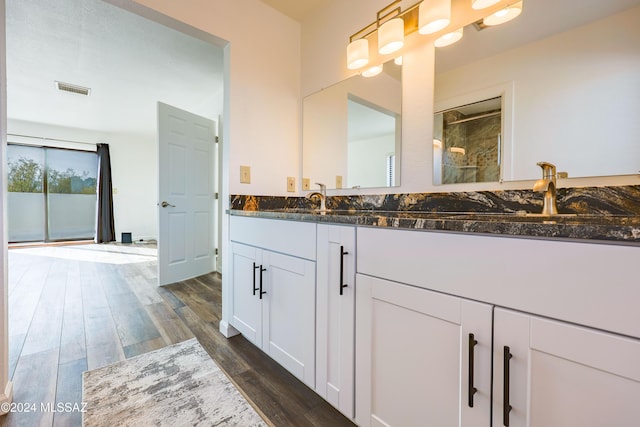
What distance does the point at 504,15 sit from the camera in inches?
44.7

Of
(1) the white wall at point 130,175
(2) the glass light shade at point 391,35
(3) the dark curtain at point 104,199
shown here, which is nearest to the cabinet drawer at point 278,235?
(2) the glass light shade at point 391,35

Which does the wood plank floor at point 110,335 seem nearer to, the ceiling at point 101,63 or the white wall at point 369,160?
the white wall at point 369,160

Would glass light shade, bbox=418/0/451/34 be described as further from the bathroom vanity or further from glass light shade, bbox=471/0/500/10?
the bathroom vanity

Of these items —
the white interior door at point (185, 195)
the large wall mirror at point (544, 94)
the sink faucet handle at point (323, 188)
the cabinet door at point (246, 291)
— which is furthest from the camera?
the white interior door at point (185, 195)

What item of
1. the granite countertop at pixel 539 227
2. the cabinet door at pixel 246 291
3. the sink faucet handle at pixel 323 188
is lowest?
the cabinet door at pixel 246 291

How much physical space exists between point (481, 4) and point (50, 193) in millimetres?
7431

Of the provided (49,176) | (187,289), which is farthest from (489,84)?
(49,176)

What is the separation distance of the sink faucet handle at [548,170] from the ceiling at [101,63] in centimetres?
261

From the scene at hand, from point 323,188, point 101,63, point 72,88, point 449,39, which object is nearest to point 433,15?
point 449,39

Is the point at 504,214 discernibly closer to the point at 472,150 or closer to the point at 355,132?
the point at 472,150

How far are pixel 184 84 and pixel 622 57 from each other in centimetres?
397

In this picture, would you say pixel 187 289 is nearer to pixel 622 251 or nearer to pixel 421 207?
pixel 421 207

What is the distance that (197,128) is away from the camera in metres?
3.40

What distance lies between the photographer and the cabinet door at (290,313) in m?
1.17
